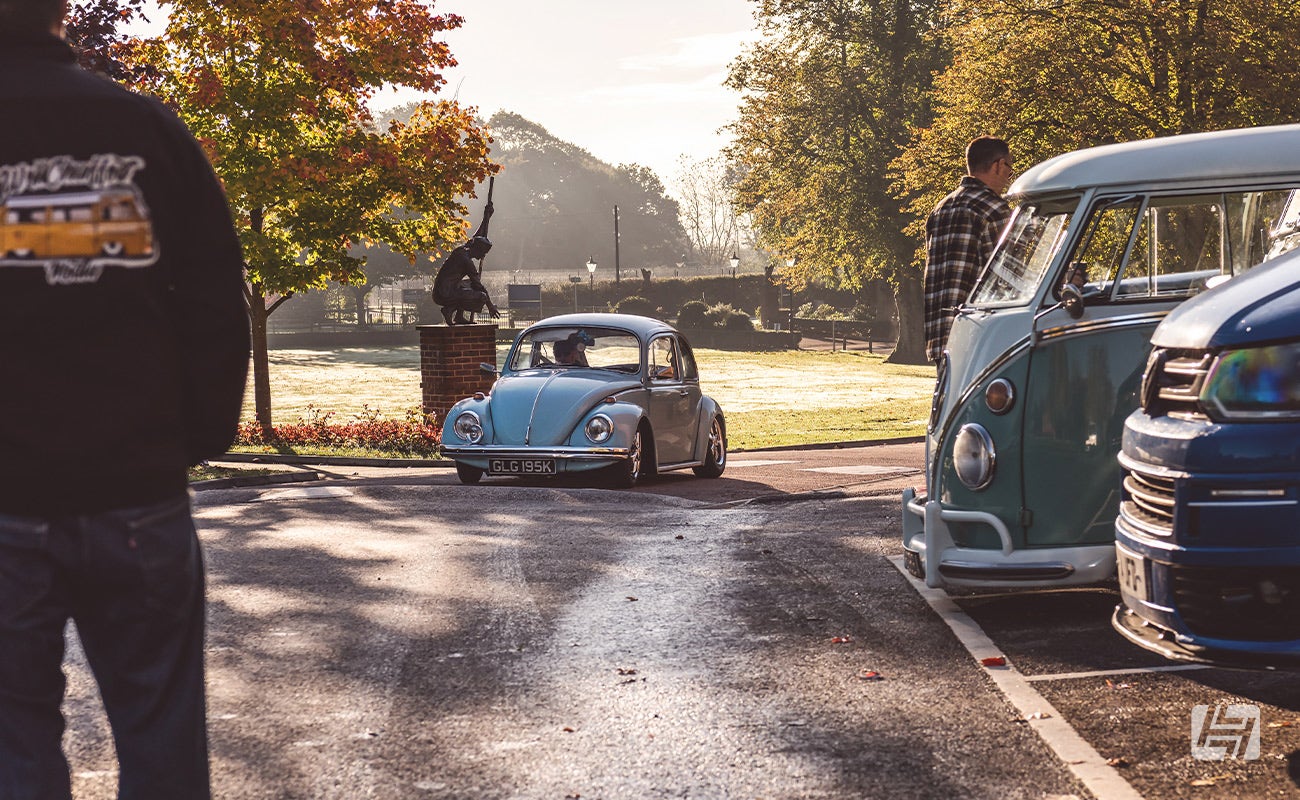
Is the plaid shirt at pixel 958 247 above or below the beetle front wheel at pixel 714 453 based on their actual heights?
above

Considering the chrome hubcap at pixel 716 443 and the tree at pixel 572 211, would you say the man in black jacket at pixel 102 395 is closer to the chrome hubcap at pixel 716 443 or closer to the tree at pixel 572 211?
the chrome hubcap at pixel 716 443

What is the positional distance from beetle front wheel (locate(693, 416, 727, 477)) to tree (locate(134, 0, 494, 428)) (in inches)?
283

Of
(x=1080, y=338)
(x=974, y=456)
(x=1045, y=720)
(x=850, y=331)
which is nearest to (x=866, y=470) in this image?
(x=974, y=456)

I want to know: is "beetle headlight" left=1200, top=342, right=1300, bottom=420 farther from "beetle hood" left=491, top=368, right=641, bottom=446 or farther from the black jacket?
"beetle hood" left=491, top=368, right=641, bottom=446

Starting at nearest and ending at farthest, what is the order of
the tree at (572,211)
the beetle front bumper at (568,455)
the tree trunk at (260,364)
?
the beetle front bumper at (568,455) → the tree trunk at (260,364) → the tree at (572,211)

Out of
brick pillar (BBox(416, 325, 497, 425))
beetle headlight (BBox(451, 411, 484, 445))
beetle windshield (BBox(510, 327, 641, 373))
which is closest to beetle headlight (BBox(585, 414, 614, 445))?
beetle headlight (BBox(451, 411, 484, 445))

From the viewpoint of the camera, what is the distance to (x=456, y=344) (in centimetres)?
2053

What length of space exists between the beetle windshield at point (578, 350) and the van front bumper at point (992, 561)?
8694 mm

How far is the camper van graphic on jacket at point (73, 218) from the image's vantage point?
2.69 m

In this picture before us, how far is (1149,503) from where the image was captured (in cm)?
468

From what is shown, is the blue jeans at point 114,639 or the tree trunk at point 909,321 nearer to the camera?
the blue jeans at point 114,639

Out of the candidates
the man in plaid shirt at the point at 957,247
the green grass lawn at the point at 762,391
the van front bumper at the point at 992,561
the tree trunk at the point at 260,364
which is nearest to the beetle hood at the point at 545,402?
the man in plaid shirt at the point at 957,247

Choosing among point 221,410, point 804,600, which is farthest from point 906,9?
point 221,410

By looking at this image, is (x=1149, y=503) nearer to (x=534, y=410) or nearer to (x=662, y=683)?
(x=662, y=683)
